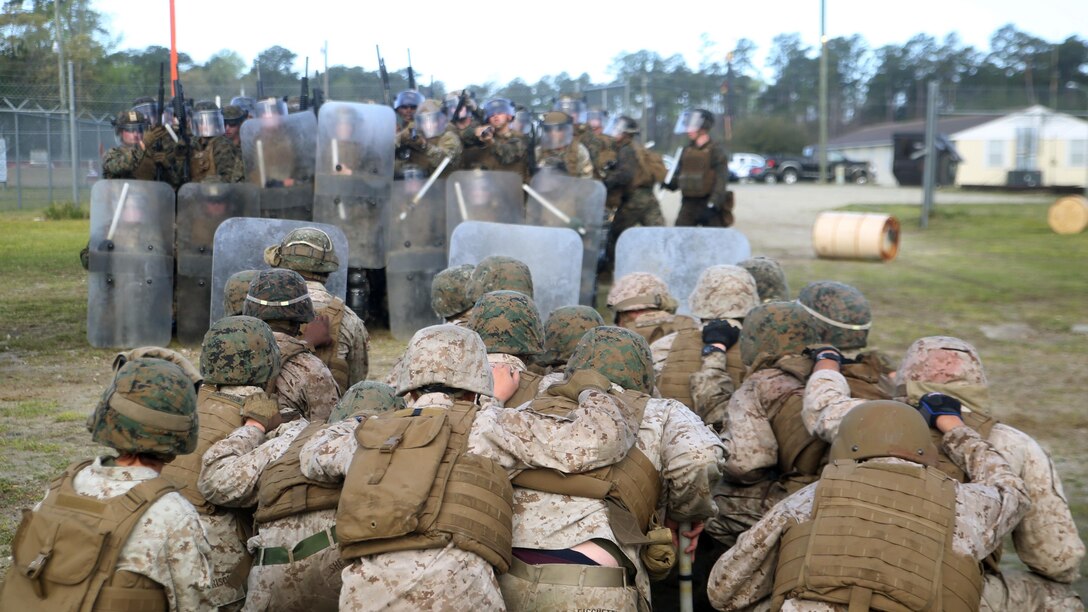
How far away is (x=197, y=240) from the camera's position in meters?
9.12

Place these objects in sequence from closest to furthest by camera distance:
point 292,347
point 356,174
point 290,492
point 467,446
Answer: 1. point 467,446
2. point 290,492
3. point 292,347
4. point 356,174

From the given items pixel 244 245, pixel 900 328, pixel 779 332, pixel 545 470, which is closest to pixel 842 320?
pixel 779 332

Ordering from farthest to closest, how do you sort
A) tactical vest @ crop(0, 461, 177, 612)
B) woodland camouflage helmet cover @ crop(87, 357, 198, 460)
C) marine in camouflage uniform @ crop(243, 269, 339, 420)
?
1. marine in camouflage uniform @ crop(243, 269, 339, 420)
2. woodland camouflage helmet cover @ crop(87, 357, 198, 460)
3. tactical vest @ crop(0, 461, 177, 612)

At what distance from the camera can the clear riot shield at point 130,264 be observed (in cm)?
884

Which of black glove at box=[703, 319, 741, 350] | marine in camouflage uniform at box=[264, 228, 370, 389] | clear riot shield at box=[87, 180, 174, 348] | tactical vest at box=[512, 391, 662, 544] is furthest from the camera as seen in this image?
clear riot shield at box=[87, 180, 174, 348]

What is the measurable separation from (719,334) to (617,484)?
2.20m

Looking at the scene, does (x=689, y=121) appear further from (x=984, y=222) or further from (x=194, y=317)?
(x=984, y=222)

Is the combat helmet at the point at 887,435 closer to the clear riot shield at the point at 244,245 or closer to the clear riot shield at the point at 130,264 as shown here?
the clear riot shield at the point at 244,245

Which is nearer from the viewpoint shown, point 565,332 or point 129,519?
point 129,519

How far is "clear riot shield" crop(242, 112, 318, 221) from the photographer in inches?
376

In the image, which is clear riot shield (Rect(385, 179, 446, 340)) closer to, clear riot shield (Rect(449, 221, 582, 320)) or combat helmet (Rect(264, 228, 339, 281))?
clear riot shield (Rect(449, 221, 582, 320))

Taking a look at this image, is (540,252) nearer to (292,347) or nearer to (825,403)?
(292,347)

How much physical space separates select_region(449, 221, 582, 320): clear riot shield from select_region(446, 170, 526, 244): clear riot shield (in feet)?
3.09

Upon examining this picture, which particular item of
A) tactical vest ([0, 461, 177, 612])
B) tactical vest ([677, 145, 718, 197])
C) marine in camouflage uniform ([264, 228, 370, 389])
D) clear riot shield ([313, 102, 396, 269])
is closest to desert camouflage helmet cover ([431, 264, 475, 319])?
marine in camouflage uniform ([264, 228, 370, 389])
